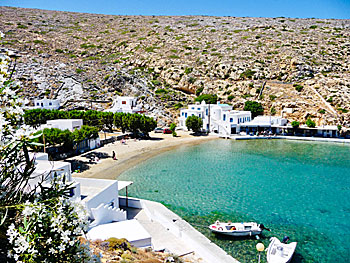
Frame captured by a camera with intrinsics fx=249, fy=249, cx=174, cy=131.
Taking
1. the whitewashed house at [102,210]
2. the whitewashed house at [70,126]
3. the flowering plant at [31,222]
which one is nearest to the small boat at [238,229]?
the whitewashed house at [102,210]

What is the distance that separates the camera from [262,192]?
21578mm

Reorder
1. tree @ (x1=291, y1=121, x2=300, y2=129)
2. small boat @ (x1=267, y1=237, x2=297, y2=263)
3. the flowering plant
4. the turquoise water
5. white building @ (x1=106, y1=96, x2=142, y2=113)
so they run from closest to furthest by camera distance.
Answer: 1. the flowering plant
2. small boat @ (x1=267, y1=237, x2=297, y2=263)
3. the turquoise water
4. tree @ (x1=291, y1=121, x2=300, y2=129)
5. white building @ (x1=106, y1=96, x2=142, y2=113)

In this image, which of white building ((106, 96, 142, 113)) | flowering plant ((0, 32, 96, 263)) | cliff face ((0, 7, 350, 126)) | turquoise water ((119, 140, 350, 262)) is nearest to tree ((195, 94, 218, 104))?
cliff face ((0, 7, 350, 126))

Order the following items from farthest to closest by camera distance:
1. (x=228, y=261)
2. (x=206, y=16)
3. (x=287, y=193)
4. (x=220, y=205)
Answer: (x=206, y=16)
(x=287, y=193)
(x=220, y=205)
(x=228, y=261)

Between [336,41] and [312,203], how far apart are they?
3135 inches

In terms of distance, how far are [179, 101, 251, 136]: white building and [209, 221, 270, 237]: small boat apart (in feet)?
123

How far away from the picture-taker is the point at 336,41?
259 ft

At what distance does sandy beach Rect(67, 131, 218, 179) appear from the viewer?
2744cm

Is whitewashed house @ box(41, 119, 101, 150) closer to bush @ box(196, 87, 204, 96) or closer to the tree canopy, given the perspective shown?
the tree canopy

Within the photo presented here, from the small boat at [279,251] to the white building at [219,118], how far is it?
1539 inches

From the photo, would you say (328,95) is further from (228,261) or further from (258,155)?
(228,261)

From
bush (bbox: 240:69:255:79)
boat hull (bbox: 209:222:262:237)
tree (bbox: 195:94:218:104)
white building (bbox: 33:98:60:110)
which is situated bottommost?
boat hull (bbox: 209:222:262:237)

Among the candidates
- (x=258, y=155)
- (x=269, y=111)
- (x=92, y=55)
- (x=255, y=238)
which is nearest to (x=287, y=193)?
(x=255, y=238)

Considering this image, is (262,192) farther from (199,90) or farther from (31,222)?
(199,90)
